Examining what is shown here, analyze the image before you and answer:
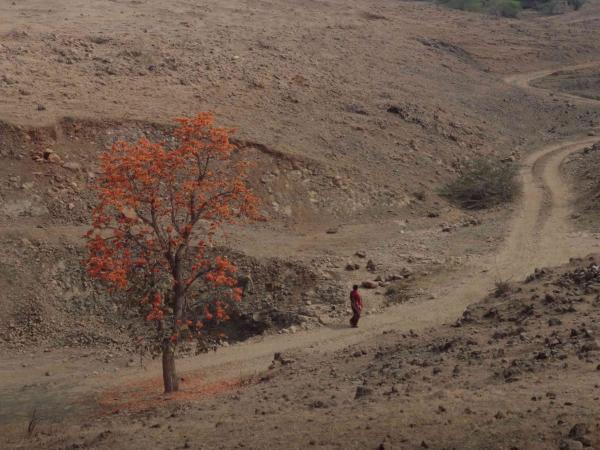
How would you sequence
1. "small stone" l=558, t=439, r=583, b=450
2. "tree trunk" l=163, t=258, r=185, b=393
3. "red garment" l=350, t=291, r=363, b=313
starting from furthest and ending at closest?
"red garment" l=350, t=291, r=363, b=313 < "tree trunk" l=163, t=258, r=185, b=393 < "small stone" l=558, t=439, r=583, b=450

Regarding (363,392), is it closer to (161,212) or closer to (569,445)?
(569,445)

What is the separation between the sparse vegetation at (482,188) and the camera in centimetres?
2394

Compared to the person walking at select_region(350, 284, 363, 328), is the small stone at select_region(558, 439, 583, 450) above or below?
above

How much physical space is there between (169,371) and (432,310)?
5.60 m

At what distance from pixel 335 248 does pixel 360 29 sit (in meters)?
21.3

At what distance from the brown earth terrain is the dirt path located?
0.08 meters

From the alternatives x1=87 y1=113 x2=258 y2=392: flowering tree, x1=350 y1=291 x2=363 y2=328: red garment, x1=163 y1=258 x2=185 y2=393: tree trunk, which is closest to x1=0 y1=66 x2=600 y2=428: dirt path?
x1=350 y1=291 x2=363 y2=328: red garment

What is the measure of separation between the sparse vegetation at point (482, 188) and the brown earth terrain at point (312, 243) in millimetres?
587

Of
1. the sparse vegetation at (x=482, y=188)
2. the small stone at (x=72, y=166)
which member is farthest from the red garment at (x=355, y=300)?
the sparse vegetation at (x=482, y=188)

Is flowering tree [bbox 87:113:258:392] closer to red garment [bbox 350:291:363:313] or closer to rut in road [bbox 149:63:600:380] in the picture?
rut in road [bbox 149:63:600:380]

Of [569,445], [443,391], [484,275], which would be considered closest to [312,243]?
[484,275]

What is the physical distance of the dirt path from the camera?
14.4 metres

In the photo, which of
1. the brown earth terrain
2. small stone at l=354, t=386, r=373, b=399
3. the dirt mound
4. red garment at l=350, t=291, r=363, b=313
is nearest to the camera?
the dirt mound

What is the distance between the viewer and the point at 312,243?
19.6 meters
